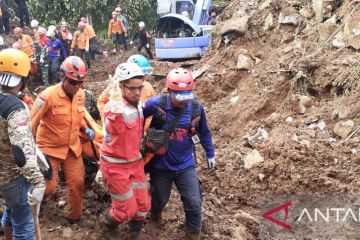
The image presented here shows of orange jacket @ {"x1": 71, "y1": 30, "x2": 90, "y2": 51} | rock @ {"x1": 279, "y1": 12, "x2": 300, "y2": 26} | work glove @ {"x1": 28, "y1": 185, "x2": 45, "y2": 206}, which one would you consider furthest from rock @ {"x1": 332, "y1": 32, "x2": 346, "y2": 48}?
orange jacket @ {"x1": 71, "y1": 30, "x2": 90, "y2": 51}

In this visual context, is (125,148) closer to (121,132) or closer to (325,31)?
(121,132)

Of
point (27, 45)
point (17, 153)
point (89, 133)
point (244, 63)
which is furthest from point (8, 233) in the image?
point (27, 45)

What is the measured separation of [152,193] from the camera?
15.5 feet

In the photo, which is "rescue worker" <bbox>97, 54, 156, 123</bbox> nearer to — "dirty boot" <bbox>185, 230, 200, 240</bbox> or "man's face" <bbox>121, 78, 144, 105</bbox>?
"man's face" <bbox>121, 78, 144, 105</bbox>

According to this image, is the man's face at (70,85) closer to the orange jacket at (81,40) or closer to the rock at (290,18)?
the rock at (290,18)

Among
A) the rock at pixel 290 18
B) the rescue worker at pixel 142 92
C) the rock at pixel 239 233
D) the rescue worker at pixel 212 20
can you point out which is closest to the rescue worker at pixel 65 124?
the rescue worker at pixel 142 92

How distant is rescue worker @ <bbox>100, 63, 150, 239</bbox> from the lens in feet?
13.0

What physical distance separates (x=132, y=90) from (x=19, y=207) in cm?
131

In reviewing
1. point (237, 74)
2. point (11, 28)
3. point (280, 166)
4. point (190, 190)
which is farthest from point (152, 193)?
point (11, 28)

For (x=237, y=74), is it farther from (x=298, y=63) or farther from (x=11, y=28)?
(x=11, y=28)

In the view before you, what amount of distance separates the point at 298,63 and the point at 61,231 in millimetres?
5167

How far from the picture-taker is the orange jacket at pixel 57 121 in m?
4.39

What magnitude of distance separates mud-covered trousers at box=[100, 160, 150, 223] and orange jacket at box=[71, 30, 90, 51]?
11722mm

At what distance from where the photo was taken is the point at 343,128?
22.9 ft
